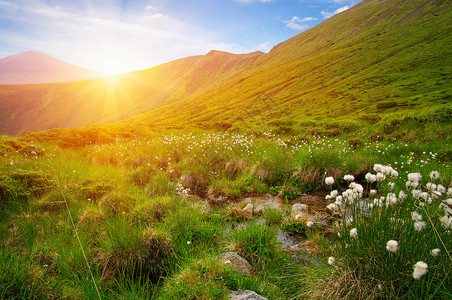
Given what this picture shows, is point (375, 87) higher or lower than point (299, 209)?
higher

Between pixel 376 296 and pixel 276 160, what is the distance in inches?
236

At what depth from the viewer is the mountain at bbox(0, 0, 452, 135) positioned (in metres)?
17.5

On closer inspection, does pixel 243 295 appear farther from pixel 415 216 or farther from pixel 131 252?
pixel 415 216

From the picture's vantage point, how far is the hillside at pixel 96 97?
8731cm

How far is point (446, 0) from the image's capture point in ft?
210

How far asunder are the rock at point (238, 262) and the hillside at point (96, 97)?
10629 cm

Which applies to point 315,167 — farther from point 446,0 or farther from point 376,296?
point 446,0

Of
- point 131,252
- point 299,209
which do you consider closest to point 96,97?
point 131,252

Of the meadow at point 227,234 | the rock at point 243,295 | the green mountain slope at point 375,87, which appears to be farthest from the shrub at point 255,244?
the green mountain slope at point 375,87

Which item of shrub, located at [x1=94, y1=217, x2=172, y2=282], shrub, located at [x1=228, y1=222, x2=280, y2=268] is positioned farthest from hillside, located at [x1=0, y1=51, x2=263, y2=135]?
shrub, located at [x1=228, y1=222, x2=280, y2=268]

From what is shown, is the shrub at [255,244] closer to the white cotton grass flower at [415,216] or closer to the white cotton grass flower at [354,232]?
the white cotton grass flower at [354,232]

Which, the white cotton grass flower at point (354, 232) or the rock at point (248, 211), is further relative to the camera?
the rock at point (248, 211)

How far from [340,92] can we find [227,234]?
3213 centimetres

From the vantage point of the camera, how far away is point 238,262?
3064 mm
